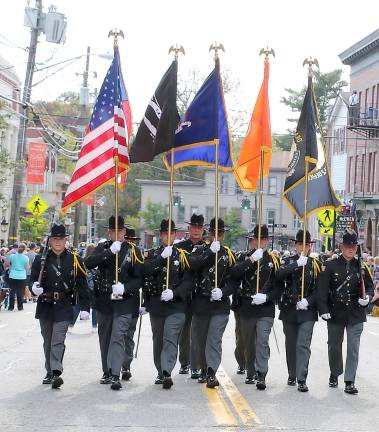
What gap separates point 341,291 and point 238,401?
88.7 inches

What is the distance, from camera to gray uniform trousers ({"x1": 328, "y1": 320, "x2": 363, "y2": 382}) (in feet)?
41.8

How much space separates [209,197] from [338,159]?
26915 millimetres

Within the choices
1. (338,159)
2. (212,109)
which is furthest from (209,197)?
(212,109)

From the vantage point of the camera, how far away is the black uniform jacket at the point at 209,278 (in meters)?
13.0

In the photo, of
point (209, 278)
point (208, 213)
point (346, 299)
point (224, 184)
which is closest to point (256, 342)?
point (209, 278)

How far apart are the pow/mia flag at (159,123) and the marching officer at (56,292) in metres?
2.06

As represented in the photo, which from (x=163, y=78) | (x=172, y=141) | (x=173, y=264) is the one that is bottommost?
(x=173, y=264)

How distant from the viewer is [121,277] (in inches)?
505

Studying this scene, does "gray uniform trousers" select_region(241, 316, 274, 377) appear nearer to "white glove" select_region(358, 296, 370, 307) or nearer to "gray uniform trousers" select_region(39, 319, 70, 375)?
"white glove" select_region(358, 296, 370, 307)

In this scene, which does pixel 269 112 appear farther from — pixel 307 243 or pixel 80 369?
pixel 80 369

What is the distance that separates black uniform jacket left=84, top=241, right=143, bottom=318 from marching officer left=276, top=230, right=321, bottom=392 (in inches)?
69.8

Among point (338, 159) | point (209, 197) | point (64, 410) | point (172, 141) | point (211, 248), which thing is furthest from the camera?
point (209, 197)

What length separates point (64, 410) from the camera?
10.8m

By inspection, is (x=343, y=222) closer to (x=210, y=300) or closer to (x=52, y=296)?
(x=210, y=300)
